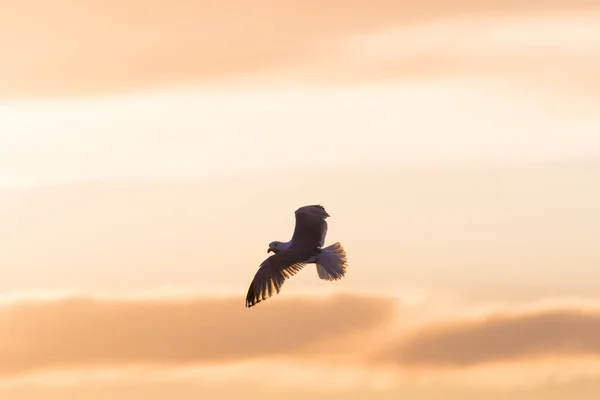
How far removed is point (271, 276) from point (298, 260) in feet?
4.89

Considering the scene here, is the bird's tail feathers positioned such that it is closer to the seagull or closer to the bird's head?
the seagull

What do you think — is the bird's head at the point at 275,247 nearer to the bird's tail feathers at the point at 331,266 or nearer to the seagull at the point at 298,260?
the seagull at the point at 298,260

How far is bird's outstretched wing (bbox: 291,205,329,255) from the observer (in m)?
66.2

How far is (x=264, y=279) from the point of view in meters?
69.1

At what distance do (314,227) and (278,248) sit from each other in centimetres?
203

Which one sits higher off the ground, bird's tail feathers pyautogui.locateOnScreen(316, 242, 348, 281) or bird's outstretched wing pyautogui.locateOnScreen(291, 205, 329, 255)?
bird's outstretched wing pyautogui.locateOnScreen(291, 205, 329, 255)

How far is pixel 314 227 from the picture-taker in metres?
67.2

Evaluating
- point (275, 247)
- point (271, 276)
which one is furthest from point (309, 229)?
point (271, 276)

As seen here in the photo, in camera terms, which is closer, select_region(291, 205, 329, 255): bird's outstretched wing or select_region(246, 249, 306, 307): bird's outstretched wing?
select_region(291, 205, 329, 255): bird's outstretched wing

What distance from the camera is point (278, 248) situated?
67938 mm

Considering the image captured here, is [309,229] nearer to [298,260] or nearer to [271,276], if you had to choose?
[298,260]

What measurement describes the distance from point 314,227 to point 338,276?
2.84 meters

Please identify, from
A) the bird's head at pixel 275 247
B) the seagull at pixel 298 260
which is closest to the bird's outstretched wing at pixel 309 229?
the seagull at pixel 298 260

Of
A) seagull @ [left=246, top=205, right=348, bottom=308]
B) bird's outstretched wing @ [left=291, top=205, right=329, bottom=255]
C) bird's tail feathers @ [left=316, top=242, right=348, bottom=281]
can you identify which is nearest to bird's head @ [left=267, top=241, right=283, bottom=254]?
seagull @ [left=246, top=205, right=348, bottom=308]
